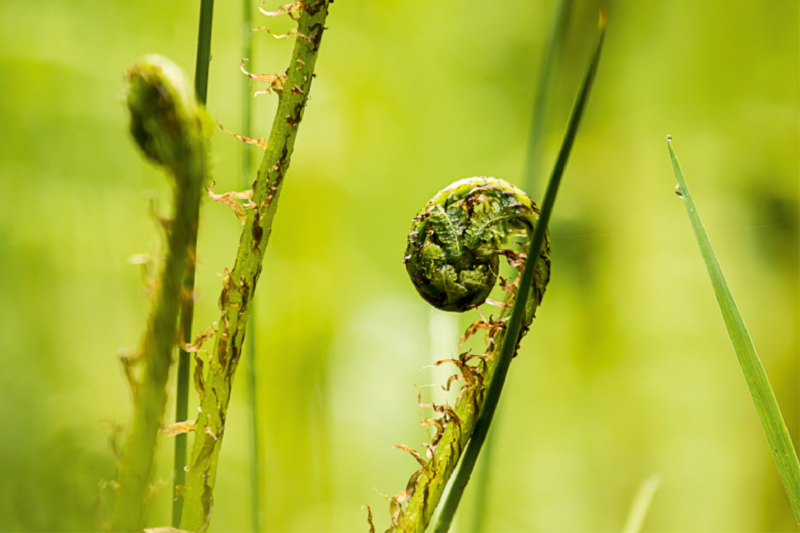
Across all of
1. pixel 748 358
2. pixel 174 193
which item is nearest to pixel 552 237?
pixel 748 358

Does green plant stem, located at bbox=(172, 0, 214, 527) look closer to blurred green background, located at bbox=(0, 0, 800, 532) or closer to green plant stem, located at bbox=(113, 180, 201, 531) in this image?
green plant stem, located at bbox=(113, 180, 201, 531)

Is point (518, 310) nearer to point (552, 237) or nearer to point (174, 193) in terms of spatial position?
point (174, 193)

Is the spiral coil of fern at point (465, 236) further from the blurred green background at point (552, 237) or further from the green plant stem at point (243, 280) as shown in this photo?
the blurred green background at point (552, 237)

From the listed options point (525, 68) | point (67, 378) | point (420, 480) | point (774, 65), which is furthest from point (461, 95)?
point (420, 480)

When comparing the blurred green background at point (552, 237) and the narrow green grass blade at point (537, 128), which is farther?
the blurred green background at point (552, 237)

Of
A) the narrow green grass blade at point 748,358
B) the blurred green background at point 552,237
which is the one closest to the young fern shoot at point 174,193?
the narrow green grass blade at point 748,358
